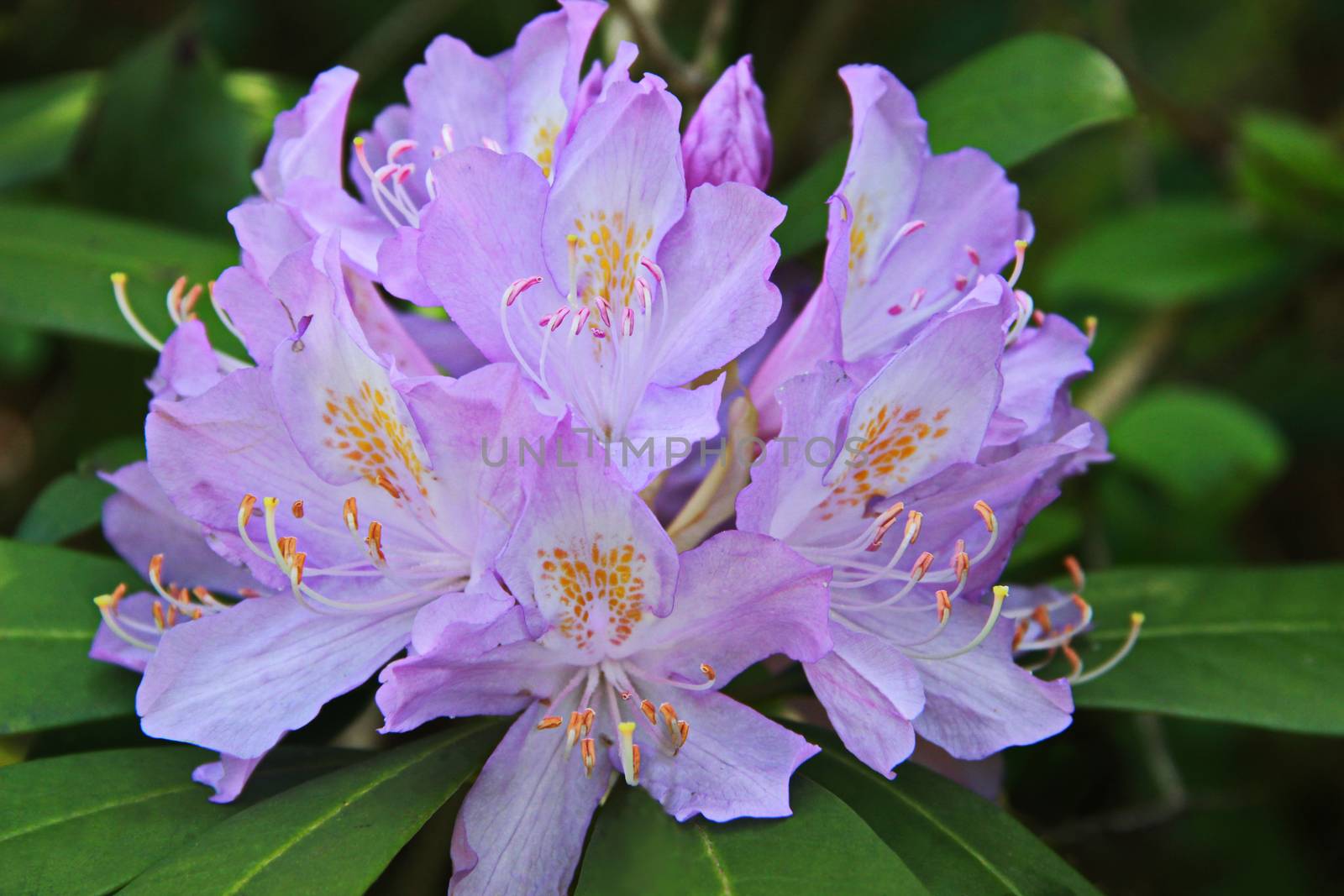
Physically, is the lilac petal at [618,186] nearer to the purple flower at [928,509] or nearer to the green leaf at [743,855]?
the purple flower at [928,509]

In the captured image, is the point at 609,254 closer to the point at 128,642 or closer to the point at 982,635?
the point at 982,635

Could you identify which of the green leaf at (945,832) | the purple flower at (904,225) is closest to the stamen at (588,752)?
the green leaf at (945,832)

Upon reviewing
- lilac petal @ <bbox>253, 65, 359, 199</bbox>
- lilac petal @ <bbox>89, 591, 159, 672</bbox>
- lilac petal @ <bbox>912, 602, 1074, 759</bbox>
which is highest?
lilac petal @ <bbox>253, 65, 359, 199</bbox>

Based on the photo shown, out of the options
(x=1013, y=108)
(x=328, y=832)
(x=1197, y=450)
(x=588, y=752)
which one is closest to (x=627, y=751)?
(x=588, y=752)

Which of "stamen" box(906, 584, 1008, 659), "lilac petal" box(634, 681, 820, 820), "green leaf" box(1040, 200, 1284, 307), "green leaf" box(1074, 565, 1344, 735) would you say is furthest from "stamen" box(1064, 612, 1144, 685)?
"green leaf" box(1040, 200, 1284, 307)

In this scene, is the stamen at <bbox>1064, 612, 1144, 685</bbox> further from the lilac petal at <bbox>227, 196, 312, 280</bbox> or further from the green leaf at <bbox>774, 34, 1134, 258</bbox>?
the lilac petal at <bbox>227, 196, 312, 280</bbox>

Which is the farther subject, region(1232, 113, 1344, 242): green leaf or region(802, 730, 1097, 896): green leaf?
region(1232, 113, 1344, 242): green leaf

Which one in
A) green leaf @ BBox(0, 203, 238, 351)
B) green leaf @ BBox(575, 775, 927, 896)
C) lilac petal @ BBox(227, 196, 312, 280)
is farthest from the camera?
green leaf @ BBox(0, 203, 238, 351)
